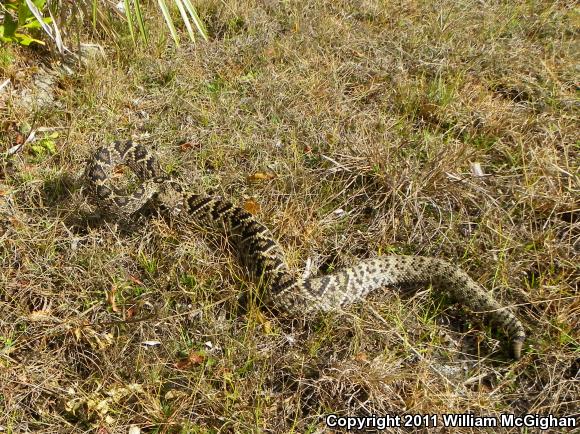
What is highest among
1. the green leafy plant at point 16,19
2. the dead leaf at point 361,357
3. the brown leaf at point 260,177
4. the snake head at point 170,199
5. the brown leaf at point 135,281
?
the green leafy plant at point 16,19

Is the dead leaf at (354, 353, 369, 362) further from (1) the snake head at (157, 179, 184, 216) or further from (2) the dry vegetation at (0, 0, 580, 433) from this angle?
(1) the snake head at (157, 179, 184, 216)

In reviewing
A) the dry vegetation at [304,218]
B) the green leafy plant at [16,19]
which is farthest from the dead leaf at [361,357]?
the green leafy plant at [16,19]

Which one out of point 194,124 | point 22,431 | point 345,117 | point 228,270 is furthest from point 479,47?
point 22,431

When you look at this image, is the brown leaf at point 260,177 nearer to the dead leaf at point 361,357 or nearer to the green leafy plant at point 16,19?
the dead leaf at point 361,357

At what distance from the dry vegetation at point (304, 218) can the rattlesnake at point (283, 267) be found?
0.15 m

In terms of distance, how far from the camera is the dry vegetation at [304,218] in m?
3.62

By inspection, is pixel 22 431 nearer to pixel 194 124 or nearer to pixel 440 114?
pixel 194 124

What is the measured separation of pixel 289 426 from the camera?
3.52 meters

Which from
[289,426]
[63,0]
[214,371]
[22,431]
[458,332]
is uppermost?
[63,0]

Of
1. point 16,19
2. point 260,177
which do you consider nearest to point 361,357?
point 260,177

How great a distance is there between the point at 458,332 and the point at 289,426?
1.72 m

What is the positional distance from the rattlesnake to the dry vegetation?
0.50 ft

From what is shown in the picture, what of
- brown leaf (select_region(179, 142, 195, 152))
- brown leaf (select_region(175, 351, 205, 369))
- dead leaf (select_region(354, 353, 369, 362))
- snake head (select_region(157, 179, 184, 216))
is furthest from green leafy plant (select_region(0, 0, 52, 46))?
dead leaf (select_region(354, 353, 369, 362))

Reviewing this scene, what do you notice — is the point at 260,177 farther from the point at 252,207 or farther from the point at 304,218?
the point at 304,218
